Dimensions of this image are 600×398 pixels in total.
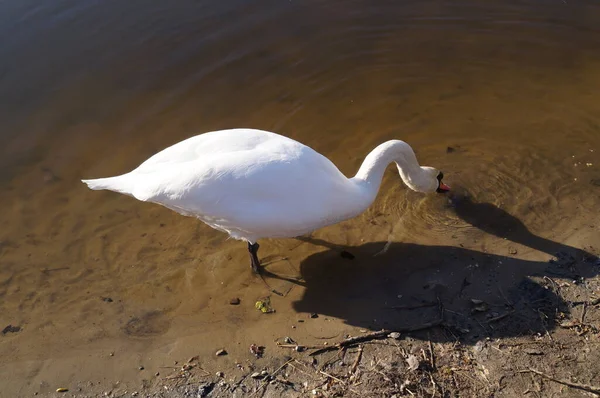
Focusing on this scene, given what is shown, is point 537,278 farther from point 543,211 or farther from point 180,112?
point 180,112

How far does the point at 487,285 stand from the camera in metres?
5.04

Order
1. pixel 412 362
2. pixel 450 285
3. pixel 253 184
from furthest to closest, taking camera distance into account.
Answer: pixel 450 285 → pixel 253 184 → pixel 412 362

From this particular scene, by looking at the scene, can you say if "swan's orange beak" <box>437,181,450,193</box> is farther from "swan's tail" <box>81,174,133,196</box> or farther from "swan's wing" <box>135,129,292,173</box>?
"swan's tail" <box>81,174,133,196</box>

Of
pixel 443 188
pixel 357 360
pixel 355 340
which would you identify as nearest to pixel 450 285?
pixel 355 340

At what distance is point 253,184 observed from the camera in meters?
4.87

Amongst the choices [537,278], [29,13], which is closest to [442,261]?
[537,278]

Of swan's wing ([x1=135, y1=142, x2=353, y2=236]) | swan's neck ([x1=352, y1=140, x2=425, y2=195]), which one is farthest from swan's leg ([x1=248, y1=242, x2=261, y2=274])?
swan's neck ([x1=352, y1=140, x2=425, y2=195])

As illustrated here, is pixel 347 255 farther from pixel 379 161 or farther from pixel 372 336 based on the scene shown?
pixel 372 336

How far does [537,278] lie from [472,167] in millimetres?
1866

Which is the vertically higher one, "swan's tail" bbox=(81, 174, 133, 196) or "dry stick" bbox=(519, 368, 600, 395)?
"swan's tail" bbox=(81, 174, 133, 196)

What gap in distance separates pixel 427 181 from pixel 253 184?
2.05 metres

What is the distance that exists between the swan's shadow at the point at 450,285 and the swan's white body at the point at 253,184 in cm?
64

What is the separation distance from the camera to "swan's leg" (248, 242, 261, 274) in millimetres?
5566

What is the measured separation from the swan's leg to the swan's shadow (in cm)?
48
